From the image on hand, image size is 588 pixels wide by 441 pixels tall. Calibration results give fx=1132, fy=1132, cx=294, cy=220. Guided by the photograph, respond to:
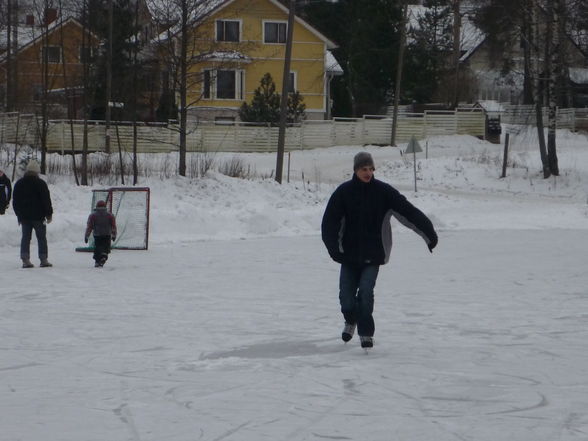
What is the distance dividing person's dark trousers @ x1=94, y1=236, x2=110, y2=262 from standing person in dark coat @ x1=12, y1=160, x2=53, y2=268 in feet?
2.52

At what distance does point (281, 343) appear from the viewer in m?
10.3

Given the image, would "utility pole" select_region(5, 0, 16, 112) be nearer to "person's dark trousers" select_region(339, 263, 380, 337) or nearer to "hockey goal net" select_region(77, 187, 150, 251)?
"hockey goal net" select_region(77, 187, 150, 251)

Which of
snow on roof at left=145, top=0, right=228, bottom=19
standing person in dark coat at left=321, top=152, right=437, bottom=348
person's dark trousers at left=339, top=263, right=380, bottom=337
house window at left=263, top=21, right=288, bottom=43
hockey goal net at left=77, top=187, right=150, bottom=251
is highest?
house window at left=263, top=21, right=288, bottom=43

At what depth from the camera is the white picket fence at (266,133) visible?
162 feet

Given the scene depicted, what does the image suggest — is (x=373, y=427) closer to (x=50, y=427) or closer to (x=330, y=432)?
(x=330, y=432)

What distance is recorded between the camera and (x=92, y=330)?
11.0m

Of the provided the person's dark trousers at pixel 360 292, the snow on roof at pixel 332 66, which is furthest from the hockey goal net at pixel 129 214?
the snow on roof at pixel 332 66

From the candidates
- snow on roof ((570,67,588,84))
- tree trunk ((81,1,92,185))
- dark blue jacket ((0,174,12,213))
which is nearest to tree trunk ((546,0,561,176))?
tree trunk ((81,1,92,185))

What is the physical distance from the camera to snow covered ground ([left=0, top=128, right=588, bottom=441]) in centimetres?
694

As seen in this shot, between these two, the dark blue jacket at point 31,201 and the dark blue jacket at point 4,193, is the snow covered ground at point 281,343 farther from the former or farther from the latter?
the dark blue jacket at point 31,201

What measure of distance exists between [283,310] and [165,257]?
301 inches

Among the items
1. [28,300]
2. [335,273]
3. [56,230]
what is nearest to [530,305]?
[335,273]

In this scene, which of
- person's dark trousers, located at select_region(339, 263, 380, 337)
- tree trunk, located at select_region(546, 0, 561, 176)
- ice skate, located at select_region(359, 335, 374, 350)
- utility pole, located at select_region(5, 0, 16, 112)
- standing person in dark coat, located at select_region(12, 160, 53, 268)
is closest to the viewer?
person's dark trousers, located at select_region(339, 263, 380, 337)

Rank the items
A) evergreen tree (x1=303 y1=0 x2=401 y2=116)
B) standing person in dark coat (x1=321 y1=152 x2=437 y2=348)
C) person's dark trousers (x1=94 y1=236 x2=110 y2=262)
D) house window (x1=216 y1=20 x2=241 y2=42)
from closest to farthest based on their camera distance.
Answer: standing person in dark coat (x1=321 y1=152 x2=437 y2=348), person's dark trousers (x1=94 y1=236 x2=110 y2=262), house window (x1=216 y1=20 x2=241 y2=42), evergreen tree (x1=303 y1=0 x2=401 y2=116)
